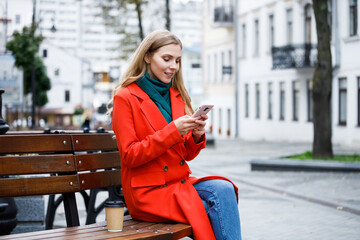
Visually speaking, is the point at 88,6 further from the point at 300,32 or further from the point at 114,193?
the point at 114,193

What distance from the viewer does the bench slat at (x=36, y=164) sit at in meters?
4.36

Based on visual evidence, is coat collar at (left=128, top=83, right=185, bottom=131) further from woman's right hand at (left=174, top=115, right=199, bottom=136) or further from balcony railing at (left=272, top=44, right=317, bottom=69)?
balcony railing at (left=272, top=44, right=317, bottom=69)

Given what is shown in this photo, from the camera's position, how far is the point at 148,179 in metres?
4.23

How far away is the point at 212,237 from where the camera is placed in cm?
409

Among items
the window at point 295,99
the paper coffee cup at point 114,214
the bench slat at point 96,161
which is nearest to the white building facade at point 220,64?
the window at point 295,99

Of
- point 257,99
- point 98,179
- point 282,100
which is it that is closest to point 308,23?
point 282,100

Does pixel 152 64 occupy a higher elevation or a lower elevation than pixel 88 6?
lower

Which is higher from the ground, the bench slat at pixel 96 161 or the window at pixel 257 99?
the window at pixel 257 99

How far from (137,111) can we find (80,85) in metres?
104

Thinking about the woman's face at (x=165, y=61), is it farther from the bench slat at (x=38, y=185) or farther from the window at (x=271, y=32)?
the window at (x=271, y=32)

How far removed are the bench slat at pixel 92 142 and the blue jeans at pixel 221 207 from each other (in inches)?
40.5

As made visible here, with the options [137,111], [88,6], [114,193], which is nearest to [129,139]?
[137,111]

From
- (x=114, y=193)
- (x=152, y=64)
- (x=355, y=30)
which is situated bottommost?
(x=114, y=193)

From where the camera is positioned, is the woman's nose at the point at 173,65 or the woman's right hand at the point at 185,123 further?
the woman's nose at the point at 173,65
